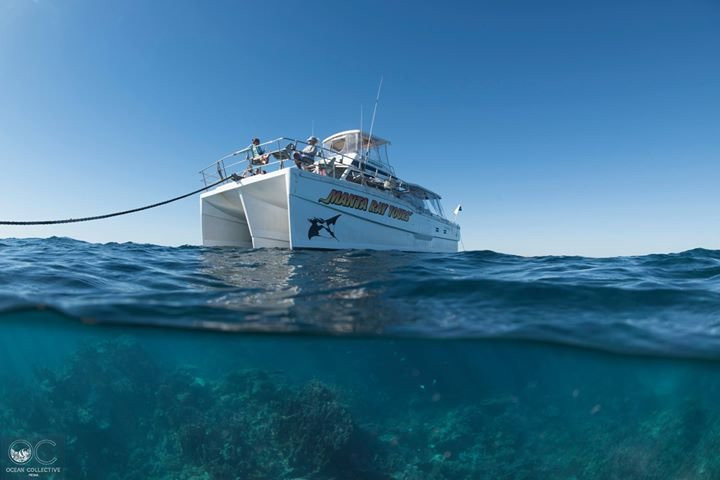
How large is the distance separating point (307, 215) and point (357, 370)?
21.2ft

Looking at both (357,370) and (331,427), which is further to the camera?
(357,370)

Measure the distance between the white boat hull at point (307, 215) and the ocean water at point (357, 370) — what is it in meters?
4.39

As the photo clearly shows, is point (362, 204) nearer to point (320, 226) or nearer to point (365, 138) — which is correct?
point (320, 226)

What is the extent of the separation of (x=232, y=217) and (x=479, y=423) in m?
14.9

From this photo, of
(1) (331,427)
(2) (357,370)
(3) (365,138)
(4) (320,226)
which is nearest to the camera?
(1) (331,427)

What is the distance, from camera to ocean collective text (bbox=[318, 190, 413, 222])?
13273 millimetres

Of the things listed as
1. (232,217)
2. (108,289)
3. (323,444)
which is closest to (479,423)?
(323,444)

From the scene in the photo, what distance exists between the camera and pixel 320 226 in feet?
43.0

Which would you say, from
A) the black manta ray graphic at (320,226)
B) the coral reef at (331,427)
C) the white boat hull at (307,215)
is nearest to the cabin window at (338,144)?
the white boat hull at (307,215)
